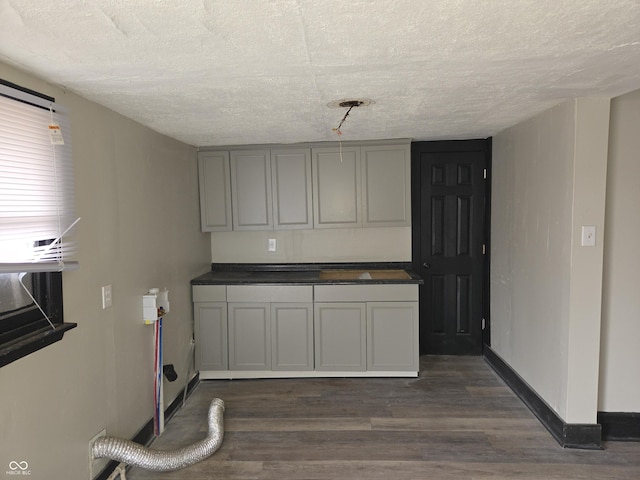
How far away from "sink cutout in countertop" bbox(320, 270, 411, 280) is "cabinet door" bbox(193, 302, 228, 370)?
1003mm


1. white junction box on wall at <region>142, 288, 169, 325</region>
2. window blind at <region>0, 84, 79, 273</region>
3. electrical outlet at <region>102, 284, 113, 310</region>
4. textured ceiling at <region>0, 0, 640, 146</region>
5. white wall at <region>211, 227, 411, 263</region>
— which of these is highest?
textured ceiling at <region>0, 0, 640, 146</region>

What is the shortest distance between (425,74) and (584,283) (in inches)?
63.4

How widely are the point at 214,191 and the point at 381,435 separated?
8.25 feet

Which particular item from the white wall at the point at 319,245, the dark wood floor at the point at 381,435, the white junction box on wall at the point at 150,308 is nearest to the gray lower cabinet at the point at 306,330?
the dark wood floor at the point at 381,435

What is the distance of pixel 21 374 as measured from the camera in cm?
156

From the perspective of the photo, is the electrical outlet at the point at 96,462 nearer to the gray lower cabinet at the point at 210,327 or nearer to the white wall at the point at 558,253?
the gray lower cabinet at the point at 210,327

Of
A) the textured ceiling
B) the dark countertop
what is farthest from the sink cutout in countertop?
the textured ceiling

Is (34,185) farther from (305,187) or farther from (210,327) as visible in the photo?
(305,187)

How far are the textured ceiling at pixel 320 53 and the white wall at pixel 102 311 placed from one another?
270 millimetres

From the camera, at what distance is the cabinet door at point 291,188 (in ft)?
11.8

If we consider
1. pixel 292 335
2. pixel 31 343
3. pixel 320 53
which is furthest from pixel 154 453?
pixel 320 53

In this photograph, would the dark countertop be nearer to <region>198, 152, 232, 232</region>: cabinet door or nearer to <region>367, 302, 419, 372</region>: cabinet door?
<region>367, 302, 419, 372</region>: cabinet door

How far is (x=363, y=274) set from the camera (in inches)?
148

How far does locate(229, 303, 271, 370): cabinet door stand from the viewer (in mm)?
3441
